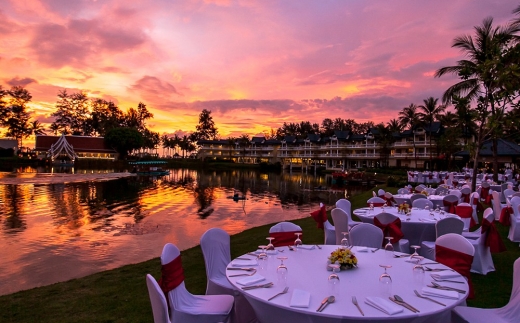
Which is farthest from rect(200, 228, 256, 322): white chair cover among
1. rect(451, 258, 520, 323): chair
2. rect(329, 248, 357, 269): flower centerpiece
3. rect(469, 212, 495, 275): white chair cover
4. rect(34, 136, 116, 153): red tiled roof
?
rect(34, 136, 116, 153): red tiled roof

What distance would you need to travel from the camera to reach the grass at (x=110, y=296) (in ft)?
18.0

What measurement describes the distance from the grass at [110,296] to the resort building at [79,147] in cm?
7400

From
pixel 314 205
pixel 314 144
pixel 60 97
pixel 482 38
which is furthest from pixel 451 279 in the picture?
pixel 60 97

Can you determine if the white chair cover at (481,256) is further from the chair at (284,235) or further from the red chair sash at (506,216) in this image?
the chair at (284,235)

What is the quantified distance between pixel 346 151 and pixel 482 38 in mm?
63639

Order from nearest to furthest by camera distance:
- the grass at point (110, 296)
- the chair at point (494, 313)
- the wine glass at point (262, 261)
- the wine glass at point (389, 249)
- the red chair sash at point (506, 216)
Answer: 1. the chair at point (494, 313)
2. the wine glass at point (262, 261)
3. the wine glass at point (389, 249)
4. the grass at point (110, 296)
5. the red chair sash at point (506, 216)

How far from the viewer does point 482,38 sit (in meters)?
16.4

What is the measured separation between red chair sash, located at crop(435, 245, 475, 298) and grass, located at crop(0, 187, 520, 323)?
166 cm

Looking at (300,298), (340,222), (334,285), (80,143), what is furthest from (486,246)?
(80,143)

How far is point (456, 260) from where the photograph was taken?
14.9ft

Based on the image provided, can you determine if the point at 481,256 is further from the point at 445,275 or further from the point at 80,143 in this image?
the point at 80,143

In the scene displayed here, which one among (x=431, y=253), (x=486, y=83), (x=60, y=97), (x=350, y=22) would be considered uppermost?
(x=60, y=97)

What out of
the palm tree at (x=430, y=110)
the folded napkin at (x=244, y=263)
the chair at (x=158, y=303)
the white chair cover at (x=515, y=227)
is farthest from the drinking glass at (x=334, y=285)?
the palm tree at (x=430, y=110)

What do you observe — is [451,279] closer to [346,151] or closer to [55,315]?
[55,315]
